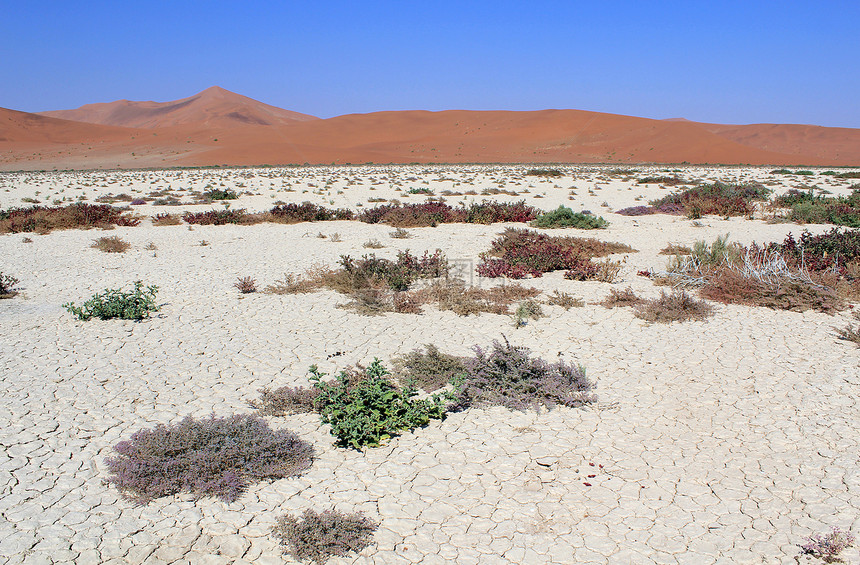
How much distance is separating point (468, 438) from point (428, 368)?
4.10ft

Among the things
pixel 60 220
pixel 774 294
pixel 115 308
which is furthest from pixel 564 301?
pixel 60 220

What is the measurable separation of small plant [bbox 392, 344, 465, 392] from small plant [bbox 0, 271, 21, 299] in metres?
6.13

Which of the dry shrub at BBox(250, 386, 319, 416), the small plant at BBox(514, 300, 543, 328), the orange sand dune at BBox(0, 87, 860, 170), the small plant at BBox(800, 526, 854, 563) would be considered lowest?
the small plant at BBox(800, 526, 854, 563)

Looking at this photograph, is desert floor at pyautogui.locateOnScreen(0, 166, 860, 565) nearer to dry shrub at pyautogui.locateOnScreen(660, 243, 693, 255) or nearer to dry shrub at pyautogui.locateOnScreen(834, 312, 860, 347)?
dry shrub at pyautogui.locateOnScreen(834, 312, 860, 347)

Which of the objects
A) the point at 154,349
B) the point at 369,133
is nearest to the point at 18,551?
the point at 154,349

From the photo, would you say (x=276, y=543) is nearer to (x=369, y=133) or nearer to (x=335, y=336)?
(x=335, y=336)

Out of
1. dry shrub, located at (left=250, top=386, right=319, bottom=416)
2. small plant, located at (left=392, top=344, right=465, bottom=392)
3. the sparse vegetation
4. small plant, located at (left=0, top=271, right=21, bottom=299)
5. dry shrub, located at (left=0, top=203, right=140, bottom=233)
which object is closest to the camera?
dry shrub, located at (left=250, top=386, right=319, bottom=416)

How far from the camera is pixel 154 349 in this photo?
242 inches

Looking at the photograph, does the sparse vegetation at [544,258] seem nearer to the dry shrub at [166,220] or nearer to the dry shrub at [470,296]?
the dry shrub at [470,296]

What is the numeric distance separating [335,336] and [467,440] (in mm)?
2702

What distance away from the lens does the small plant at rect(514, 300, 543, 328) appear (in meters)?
7.04

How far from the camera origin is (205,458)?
12.9 ft

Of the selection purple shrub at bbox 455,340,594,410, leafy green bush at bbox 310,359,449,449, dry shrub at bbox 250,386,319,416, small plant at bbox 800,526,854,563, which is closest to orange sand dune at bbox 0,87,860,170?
purple shrub at bbox 455,340,594,410

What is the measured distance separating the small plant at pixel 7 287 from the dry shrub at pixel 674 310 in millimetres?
8729
